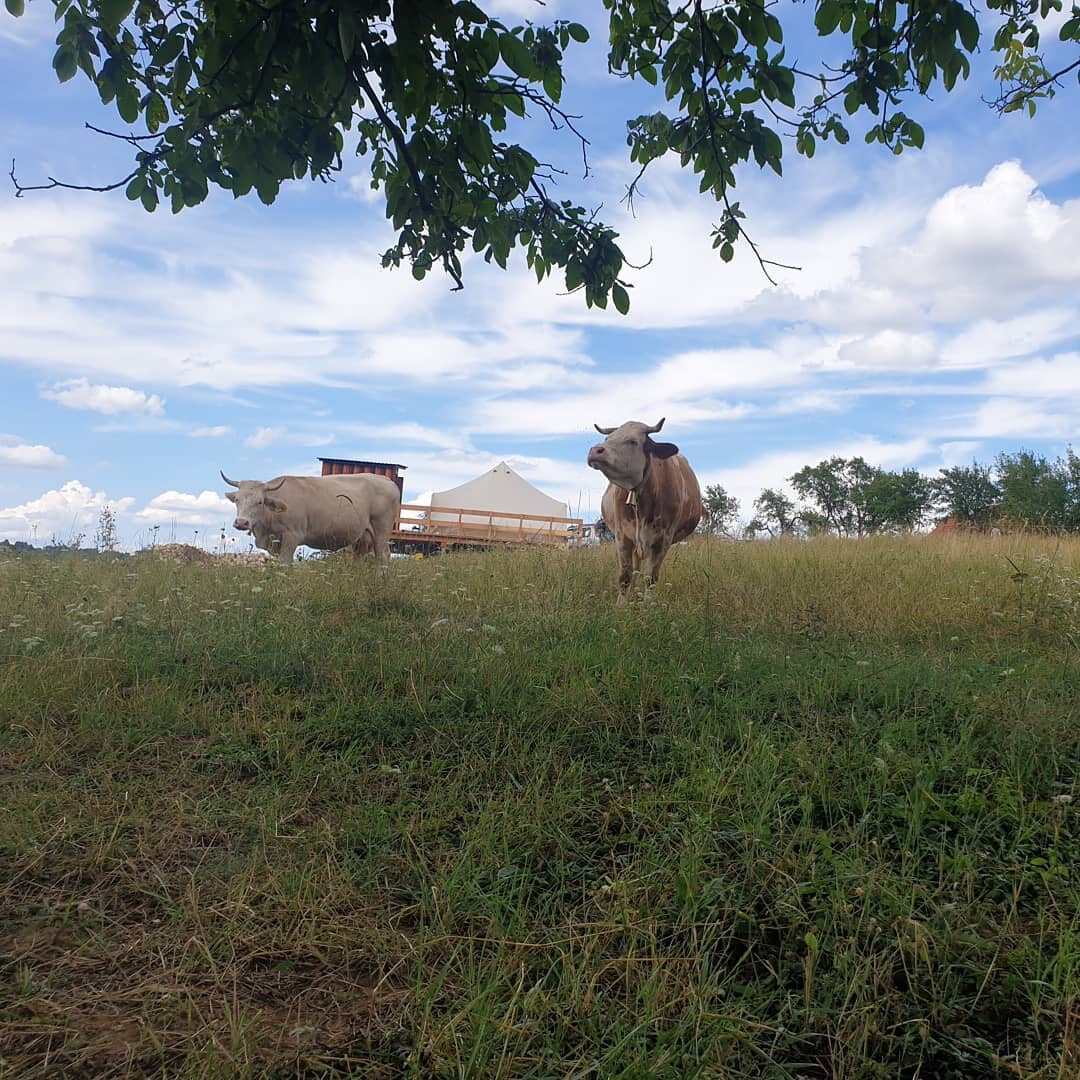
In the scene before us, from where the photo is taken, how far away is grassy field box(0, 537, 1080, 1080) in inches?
76.4

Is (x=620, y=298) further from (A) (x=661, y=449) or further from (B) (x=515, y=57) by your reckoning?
(A) (x=661, y=449)

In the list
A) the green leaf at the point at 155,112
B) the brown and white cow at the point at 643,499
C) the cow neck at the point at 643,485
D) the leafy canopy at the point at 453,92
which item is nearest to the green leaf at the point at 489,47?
the leafy canopy at the point at 453,92

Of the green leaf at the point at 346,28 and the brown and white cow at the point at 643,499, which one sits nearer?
the green leaf at the point at 346,28

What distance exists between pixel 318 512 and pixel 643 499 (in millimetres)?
5942

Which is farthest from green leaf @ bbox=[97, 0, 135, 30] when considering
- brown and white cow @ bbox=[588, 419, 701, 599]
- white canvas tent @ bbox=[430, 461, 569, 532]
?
Answer: white canvas tent @ bbox=[430, 461, 569, 532]

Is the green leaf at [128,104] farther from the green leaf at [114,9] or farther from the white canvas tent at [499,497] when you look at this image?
the white canvas tent at [499,497]

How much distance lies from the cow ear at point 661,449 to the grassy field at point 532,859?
10.8 ft

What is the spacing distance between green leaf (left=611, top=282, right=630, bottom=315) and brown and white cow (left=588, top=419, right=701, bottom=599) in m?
3.19

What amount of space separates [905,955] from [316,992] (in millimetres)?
1624

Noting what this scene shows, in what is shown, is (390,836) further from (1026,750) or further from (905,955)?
(1026,750)

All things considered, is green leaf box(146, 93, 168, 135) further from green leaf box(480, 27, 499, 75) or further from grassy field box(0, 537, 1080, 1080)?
grassy field box(0, 537, 1080, 1080)

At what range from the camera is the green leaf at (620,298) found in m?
4.46

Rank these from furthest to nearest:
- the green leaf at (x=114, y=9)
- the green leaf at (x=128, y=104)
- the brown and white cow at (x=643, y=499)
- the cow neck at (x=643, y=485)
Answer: the cow neck at (x=643, y=485) < the brown and white cow at (x=643, y=499) < the green leaf at (x=128, y=104) < the green leaf at (x=114, y=9)

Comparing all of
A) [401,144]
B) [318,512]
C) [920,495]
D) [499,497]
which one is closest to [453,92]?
[401,144]
